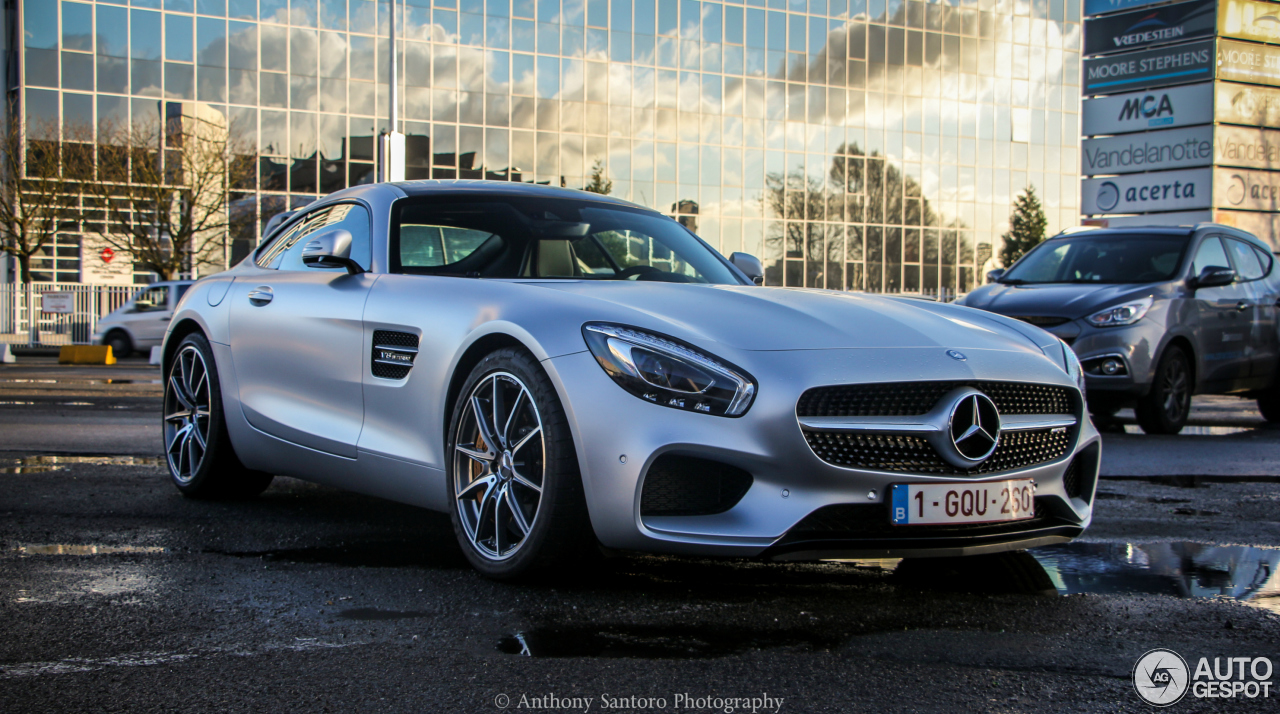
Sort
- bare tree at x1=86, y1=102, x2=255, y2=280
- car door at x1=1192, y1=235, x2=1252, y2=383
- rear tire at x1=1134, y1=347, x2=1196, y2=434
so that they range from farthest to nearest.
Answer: bare tree at x1=86, y1=102, x2=255, y2=280 < car door at x1=1192, y1=235, x2=1252, y2=383 < rear tire at x1=1134, y1=347, x2=1196, y2=434

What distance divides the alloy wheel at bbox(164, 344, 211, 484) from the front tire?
212 centimetres

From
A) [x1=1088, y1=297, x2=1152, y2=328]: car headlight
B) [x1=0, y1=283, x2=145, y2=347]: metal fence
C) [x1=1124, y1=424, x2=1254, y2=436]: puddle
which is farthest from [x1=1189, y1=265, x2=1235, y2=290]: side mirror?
[x1=0, y1=283, x2=145, y2=347]: metal fence

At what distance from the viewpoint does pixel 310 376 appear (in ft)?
15.6

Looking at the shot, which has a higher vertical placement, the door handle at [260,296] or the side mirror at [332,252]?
the side mirror at [332,252]

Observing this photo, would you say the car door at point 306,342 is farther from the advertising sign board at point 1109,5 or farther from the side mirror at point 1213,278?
the advertising sign board at point 1109,5

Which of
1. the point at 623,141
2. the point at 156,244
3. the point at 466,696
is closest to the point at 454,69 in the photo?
the point at 623,141

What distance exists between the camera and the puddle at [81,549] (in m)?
4.21

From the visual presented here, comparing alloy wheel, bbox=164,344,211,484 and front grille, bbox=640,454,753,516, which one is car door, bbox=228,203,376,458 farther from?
front grille, bbox=640,454,753,516

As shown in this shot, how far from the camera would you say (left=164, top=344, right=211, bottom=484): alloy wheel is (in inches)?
219

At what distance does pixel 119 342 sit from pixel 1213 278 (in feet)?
71.3

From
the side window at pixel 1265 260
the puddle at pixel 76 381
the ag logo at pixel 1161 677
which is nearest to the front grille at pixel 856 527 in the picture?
the ag logo at pixel 1161 677

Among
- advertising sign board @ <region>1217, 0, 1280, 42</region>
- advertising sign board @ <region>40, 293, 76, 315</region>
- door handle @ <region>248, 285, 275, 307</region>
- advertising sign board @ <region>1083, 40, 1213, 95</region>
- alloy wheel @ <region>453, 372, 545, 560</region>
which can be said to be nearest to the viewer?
alloy wheel @ <region>453, 372, 545, 560</region>

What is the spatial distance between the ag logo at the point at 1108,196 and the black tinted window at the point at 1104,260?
19.9 meters

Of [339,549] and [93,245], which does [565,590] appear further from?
[93,245]
